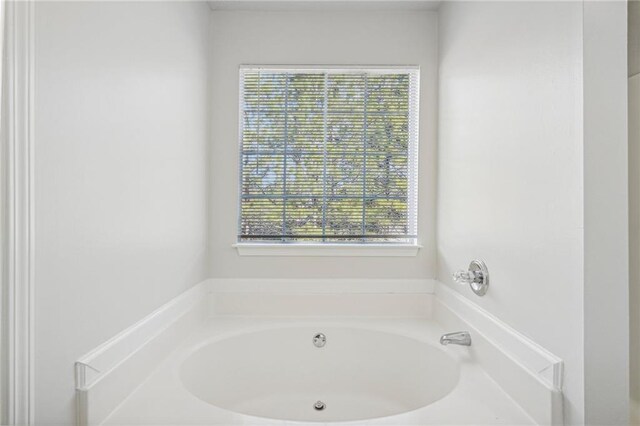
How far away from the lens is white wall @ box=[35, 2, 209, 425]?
0.96 metres

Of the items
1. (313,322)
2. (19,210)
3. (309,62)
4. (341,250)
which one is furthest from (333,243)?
(19,210)

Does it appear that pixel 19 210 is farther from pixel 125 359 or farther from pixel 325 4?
pixel 325 4

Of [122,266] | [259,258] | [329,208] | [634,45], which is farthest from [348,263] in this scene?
[634,45]

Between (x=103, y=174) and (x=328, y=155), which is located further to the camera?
(x=328, y=155)

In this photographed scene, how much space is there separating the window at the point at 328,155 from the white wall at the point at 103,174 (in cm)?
47

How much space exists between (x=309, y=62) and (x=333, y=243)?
104cm

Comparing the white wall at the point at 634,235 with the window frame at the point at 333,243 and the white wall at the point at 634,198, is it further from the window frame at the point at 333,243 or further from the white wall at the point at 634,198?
the window frame at the point at 333,243

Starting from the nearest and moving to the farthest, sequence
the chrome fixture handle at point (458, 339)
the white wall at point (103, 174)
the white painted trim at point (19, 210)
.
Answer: the white painted trim at point (19, 210)
the white wall at point (103, 174)
the chrome fixture handle at point (458, 339)

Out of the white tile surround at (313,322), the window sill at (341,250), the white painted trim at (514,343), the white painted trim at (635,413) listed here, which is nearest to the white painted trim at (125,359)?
the white tile surround at (313,322)

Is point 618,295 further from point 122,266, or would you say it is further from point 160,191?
point 160,191

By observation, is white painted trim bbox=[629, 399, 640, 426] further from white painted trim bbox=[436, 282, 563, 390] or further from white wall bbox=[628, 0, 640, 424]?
white painted trim bbox=[436, 282, 563, 390]

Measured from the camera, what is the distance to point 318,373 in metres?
2.02

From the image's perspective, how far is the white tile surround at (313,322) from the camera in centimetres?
115

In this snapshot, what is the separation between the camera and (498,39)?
1450 mm
